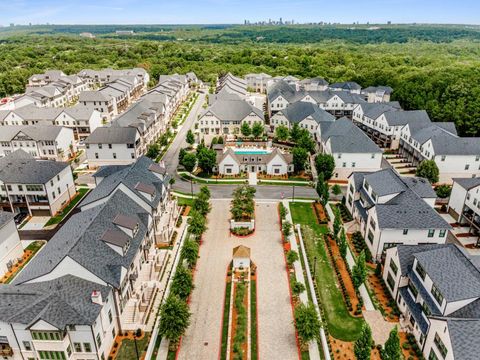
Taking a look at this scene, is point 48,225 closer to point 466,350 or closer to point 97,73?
point 466,350

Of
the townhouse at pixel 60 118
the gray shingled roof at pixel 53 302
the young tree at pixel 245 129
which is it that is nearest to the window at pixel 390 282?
the gray shingled roof at pixel 53 302

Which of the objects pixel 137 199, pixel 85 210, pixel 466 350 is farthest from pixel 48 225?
pixel 466 350

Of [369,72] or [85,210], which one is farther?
[369,72]

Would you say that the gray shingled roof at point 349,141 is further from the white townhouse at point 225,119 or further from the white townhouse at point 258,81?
the white townhouse at point 258,81

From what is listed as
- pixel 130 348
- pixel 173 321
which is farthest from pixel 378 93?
pixel 130 348

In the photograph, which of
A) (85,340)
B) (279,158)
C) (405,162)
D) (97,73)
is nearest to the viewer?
(85,340)

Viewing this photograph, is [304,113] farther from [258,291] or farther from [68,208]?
[258,291]
